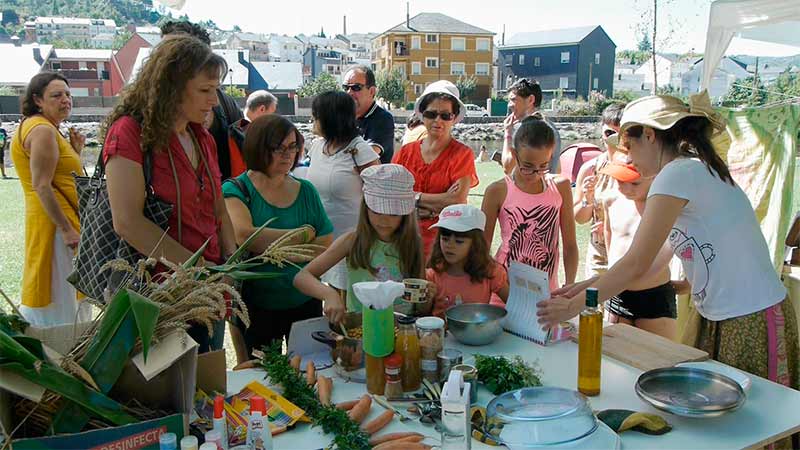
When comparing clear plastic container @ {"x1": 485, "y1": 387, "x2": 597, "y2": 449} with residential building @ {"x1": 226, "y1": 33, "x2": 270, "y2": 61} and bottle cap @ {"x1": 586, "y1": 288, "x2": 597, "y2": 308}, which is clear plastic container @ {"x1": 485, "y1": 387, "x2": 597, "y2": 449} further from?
residential building @ {"x1": 226, "y1": 33, "x2": 270, "y2": 61}

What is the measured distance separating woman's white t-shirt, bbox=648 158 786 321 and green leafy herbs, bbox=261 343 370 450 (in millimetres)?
1162

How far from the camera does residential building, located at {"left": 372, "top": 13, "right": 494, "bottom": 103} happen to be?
46719 mm

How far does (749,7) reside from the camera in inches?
151

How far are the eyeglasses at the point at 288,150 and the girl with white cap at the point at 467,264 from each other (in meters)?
0.71

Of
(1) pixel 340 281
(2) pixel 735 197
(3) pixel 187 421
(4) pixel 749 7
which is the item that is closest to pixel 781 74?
(4) pixel 749 7

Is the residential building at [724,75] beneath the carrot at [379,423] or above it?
above

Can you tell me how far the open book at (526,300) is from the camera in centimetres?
197

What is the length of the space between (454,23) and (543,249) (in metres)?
51.1

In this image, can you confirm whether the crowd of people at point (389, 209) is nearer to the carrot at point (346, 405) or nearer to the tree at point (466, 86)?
the carrot at point (346, 405)

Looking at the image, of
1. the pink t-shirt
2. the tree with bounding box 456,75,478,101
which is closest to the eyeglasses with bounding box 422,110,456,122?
the pink t-shirt

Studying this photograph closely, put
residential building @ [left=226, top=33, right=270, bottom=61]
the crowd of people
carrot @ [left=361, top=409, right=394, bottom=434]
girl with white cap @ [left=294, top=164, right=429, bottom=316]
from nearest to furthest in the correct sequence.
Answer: carrot @ [left=361, top=409, right=394, bottom=434] → the crowd of people → girl with white cap @ [left=294, top=164, right=429, bottom=316] → residential building @ [left=226, top=33, right=270, bottom=61]

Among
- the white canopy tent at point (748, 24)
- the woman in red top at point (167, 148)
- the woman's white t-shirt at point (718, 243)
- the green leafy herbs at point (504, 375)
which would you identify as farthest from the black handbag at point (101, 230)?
the white canopy tent at point (748, 24)

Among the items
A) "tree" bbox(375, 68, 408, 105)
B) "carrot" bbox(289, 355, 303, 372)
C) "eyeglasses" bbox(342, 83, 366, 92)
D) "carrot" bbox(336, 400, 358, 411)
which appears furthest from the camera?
"tree" bbox(375, 68, 408, 105)

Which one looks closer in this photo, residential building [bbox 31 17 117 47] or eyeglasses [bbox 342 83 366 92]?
eyeglasses [bbox 342 83 366 92]
